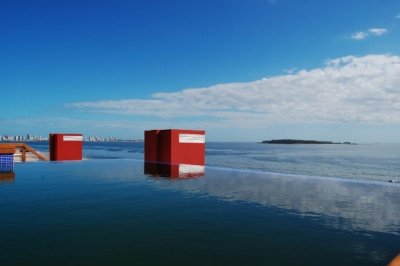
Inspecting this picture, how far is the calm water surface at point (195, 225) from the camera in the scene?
627 centimetres

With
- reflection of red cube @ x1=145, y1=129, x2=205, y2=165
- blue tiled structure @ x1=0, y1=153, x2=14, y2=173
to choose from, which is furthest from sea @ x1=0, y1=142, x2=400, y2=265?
reflection of red cube @ x1=145, y1=129, x2=205, y2=165

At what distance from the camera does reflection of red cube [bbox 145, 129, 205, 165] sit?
2564 cm

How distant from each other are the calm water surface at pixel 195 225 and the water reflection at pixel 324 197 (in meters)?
0.04

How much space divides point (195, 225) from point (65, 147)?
2609 centimetres

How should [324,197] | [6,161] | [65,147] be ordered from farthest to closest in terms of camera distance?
[65,147]
[6,161]
[324,197]

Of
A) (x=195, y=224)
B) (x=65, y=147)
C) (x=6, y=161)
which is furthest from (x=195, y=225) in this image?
(x=65, y=147)

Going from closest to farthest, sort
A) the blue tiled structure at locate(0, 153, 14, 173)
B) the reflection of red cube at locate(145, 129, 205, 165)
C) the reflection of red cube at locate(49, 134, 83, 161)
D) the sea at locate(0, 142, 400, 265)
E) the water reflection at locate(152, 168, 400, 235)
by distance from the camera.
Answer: the sea at locate(0, 142, 400, 265) < the water reflection at locate(152, 168, 400, 235) < the blue tiled structure at locate(0, 153, 14, 173) < the reflection of red cube at locate(145, 129, 205, 165) < the reflection of red cube at locate(49, 134, 83, 161)

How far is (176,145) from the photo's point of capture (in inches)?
1014

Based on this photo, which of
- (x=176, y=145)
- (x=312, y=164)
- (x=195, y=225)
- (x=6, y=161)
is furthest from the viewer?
(x=312, y=164)

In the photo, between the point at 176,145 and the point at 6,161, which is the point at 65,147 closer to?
the point at 6,161

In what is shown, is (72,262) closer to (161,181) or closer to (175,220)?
(175,220)

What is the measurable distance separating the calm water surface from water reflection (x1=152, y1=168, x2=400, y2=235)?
0.12 ft

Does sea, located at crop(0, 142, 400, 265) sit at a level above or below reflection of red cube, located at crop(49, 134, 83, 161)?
below

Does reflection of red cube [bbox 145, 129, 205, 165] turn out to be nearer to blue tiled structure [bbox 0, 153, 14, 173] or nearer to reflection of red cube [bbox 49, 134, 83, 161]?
reflection of red cube [bbox 49, 134, 83, 161]
